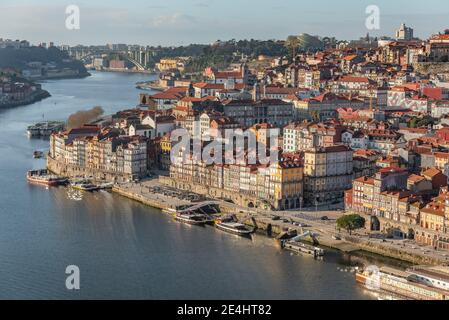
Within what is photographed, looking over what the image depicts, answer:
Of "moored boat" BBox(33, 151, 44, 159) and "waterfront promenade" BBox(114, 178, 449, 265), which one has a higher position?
"moored boat" BBox(33, 151, 44, 159)

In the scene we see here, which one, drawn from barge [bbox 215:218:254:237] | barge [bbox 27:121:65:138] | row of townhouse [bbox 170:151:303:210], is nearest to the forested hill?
barge [bbox 27:121:65:138]

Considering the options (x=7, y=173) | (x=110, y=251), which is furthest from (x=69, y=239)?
(x=7, y=173)

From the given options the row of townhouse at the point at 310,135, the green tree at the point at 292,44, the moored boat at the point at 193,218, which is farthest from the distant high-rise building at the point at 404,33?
the moored boat at the point at 193,218

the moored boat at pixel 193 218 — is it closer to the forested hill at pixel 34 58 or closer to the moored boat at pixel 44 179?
the moored boat at pixel 44 179

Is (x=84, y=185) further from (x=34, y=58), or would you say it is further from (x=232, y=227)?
(x=34, y=58)

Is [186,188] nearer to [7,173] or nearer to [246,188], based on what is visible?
[246,188]

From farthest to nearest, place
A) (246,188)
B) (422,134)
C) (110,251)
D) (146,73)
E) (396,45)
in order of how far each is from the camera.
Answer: (146,73) → (396,45) → (422,134) → (246,188) → (110,251)

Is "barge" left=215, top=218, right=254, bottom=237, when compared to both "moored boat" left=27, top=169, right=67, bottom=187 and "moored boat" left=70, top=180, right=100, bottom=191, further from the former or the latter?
"moored boat" left=27, top=169, right=67, bottom=187
